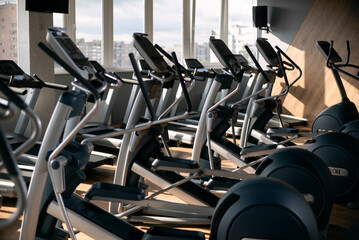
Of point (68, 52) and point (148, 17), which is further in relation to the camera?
point (148, 17)

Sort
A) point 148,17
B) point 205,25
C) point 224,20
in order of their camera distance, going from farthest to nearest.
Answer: point 224,20 → point 205,25 → point 148,17

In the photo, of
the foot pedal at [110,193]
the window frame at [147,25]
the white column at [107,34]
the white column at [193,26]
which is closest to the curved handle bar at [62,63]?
the foot pedal at [110,193]

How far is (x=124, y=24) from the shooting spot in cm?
725

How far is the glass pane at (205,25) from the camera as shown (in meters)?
8.90

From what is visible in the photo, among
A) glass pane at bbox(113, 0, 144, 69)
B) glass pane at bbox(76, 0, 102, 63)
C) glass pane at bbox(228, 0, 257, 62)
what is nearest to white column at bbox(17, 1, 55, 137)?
glass pane at bbox(76, 0, 102, 63)

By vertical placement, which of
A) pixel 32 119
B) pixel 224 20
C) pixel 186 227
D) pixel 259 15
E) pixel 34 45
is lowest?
pixel 186 227

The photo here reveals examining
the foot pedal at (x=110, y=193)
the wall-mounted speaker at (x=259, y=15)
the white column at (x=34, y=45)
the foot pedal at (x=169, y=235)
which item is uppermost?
the wall-mounted speaker at (x=259, y=15)

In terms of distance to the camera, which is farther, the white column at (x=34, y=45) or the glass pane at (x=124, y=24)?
the glass pane at (x=124, y=24)

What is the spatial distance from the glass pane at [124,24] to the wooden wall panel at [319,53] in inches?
108

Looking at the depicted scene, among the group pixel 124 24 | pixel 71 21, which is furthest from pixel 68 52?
pixel 124 24

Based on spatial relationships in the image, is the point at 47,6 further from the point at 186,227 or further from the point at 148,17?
the point at 186,227

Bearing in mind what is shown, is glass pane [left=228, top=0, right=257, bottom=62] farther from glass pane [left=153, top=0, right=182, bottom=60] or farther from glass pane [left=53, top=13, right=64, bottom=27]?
glass pane [left=53, top=13, right=64, bottom=27]

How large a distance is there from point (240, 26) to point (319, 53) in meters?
2.03

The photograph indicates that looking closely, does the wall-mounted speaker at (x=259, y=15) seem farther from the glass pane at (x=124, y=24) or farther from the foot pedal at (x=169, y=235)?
the foot pedal at (x=169, y=235)
